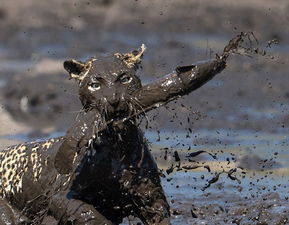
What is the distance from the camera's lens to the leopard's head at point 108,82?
8.95 meters

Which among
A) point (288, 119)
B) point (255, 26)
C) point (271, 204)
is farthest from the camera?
point (255, 26)

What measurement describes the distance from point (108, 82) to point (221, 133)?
7.23m

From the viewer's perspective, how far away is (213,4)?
72.7 ft

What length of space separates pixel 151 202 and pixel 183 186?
4285 millimetres

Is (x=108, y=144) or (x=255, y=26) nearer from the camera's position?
(x=108, y=144)

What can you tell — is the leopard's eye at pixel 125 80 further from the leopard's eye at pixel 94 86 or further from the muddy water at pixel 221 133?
the muddy water at pixel 221 133

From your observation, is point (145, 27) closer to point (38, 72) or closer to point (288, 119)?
point (38, 72)

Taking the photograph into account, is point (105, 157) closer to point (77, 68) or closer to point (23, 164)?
point (77, 68)

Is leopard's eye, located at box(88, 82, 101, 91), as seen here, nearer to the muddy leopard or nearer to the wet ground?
the muddy leopard

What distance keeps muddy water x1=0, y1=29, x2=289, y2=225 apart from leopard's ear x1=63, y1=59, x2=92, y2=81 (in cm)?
118

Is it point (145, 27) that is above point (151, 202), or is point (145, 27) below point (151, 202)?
below

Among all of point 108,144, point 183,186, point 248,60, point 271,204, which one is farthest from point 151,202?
point 248,60

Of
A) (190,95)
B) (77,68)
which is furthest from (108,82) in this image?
(190,95)

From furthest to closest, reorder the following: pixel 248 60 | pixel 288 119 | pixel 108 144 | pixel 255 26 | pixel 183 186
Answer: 1. pixel 255 26
2. pixel 248 60
3. pixel 288 119
4. pixel 183 186
5. pixel 108 144
